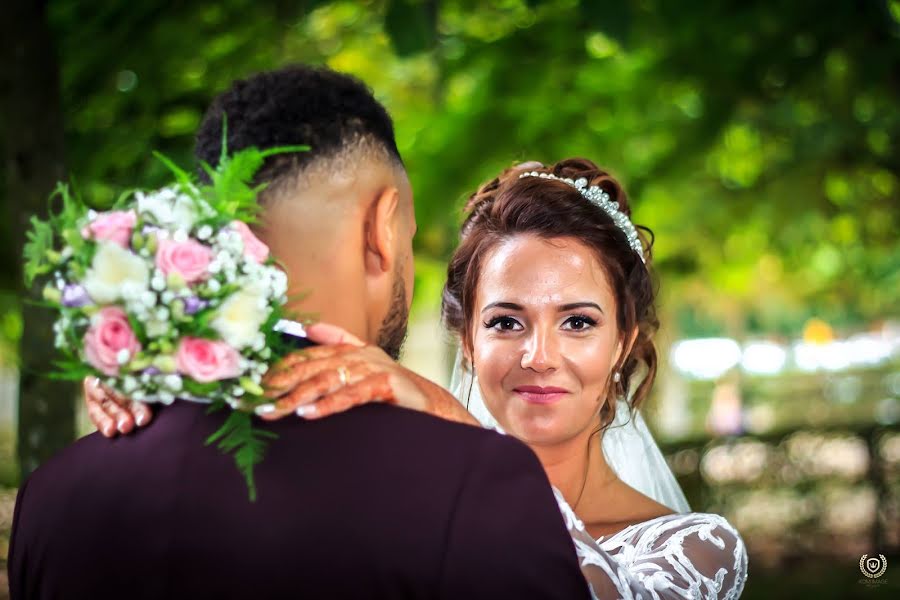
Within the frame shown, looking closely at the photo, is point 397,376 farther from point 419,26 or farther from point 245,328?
point 419,26

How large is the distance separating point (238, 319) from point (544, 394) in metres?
1.80

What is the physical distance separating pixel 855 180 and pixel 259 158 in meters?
5.69

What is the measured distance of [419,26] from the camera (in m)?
4.50

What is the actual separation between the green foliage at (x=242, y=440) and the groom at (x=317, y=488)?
3 centimetres

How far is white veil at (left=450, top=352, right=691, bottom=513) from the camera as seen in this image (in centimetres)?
450

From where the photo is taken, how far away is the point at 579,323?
12.4 ft

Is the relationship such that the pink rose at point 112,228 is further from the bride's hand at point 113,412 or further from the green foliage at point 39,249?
the bride's hand at point 113,412

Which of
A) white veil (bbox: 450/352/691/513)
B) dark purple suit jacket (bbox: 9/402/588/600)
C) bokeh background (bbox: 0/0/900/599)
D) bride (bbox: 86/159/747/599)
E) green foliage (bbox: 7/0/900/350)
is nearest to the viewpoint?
dark purple suit jacket (bbox: 9/402/588/600)

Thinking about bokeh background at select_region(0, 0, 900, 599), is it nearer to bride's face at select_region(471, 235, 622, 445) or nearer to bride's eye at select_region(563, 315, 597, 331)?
bride's face at select_region(471, 235, 622, 445)

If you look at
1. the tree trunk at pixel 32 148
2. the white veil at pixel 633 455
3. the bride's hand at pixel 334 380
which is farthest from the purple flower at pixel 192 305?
the tree trunk at pixel 32 148

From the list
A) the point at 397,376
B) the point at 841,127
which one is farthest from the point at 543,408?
the point at 841,127

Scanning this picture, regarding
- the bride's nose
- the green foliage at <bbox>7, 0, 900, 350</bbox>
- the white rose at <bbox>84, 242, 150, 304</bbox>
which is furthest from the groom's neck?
the green foliage at <bbox>7, 0, 900, 350</bbox>

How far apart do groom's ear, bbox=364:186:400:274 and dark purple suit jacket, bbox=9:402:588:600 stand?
0.36m

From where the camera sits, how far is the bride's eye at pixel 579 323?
376 cm
